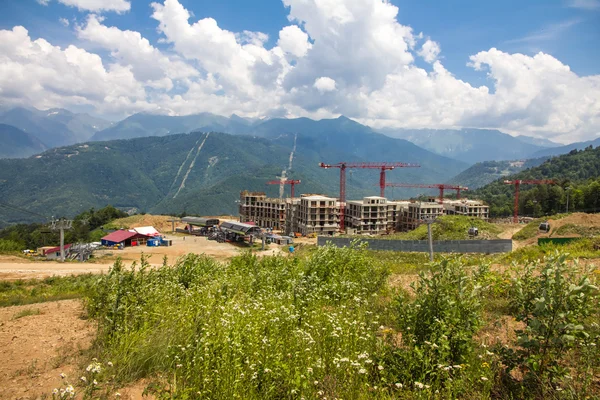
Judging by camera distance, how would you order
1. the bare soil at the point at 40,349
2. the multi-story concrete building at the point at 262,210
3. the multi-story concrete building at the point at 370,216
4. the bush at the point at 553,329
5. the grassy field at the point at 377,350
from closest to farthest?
the bush at the point at 553,329 < the grassy field at the point at 377,350 < the bare soil at the point at 40,349 < the multi-story concrete building at the point at 370,216 < the multi-story concrete building at the point at 262,210

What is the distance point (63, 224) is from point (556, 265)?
43.0 m

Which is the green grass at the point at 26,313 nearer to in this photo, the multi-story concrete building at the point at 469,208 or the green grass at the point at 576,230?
the green grass at the point at 576,230

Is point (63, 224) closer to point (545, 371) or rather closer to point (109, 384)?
point (109, 384)

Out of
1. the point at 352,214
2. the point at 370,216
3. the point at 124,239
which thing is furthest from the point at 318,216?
the point at 124,239

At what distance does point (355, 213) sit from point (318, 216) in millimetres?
7218

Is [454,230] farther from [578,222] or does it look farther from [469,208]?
[469,208]

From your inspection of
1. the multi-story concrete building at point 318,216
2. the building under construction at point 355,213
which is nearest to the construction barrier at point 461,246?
the building under construction at point 355,213

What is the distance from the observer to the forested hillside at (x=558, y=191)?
63.5 m

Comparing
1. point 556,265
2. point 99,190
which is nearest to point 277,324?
point 556,265

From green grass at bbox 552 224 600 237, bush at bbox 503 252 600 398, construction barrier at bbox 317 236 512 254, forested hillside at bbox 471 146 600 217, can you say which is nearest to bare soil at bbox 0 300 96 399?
bush at bbox 503 252 600 398

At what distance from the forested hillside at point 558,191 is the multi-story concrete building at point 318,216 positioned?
43.6m

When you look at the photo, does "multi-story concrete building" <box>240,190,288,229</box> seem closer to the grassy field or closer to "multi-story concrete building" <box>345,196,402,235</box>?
"multi-story concrete building" <box>345,196,402,235</box>

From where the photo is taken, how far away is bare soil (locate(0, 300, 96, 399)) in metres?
4.90

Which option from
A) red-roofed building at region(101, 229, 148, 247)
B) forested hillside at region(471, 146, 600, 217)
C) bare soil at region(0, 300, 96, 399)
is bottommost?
red-roofed building at region(101, 229, 148, 247)
